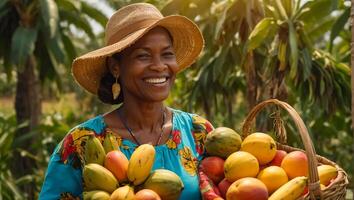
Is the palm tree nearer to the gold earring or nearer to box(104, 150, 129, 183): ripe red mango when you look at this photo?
the gold earring

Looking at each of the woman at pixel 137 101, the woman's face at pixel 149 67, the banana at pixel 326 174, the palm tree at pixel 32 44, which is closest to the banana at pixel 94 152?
the woman at pixel 137 101

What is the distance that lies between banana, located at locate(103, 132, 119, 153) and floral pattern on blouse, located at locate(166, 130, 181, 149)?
225 mm

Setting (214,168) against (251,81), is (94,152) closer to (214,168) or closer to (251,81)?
(214,168)

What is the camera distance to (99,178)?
1.96 metres

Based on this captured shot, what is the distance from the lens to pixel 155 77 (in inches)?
A: 88.3

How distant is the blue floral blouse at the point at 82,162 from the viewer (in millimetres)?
2207

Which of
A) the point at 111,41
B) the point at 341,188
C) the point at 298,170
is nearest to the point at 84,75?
the point at 111,41

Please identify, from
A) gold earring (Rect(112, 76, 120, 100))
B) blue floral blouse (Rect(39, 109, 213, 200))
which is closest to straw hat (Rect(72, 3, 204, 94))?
gold earring (Rect(112, 76, 120, 100))

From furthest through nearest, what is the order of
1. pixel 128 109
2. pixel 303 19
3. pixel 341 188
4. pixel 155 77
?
1. pixel 303 19
2. pixel 128 109
3. pixel 155 77
4. pixel 341 188

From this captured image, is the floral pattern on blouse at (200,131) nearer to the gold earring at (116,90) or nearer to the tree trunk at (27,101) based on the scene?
the gold earring at (116,90)

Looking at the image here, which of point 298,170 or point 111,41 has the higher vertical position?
point 111,41

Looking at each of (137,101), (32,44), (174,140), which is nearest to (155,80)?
(137,101)

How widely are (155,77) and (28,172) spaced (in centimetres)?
571

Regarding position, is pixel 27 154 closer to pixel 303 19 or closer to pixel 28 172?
pixel 28 172
